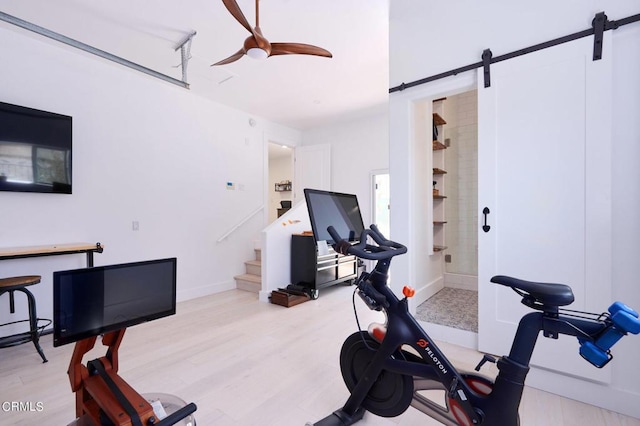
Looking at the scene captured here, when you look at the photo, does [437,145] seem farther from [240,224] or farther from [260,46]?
[240,224]

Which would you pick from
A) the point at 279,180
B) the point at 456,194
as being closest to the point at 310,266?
the point at 456,194

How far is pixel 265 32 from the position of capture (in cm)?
301

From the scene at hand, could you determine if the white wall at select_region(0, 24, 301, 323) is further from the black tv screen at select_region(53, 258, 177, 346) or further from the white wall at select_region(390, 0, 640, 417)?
the white wall at select_region(390, 0, 640, 417)

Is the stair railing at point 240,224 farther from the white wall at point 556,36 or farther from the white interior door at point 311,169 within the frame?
the white wall at point 556,36

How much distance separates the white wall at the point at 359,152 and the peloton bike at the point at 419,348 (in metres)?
3.89

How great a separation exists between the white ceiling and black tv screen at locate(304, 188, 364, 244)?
1988 millimetres

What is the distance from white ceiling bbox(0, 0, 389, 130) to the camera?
8.61 feet

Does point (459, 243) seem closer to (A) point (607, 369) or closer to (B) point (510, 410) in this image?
(A) point (607, 369)

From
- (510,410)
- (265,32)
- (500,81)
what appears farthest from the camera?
(265,32)

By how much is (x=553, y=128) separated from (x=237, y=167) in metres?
4.42

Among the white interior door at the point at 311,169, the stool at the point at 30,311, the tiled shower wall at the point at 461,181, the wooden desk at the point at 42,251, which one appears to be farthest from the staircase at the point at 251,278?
the tiled shower wall at the point at 461,181

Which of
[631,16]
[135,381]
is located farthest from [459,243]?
[135,381]

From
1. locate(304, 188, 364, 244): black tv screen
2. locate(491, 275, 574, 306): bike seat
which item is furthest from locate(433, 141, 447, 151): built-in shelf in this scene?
locate(491, 275, 574, 306): bike seat

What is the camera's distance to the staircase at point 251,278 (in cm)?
473
